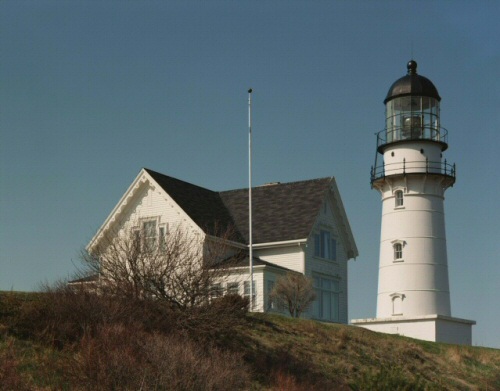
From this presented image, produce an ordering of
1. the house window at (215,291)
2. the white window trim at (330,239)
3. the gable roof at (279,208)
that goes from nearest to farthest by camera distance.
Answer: the house window at (215,291)
the gable roof at (279,208)
the white window trim at (330,239)

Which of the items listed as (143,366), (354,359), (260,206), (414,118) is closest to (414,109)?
(414,118)

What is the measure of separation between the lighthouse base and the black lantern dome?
10.8 m

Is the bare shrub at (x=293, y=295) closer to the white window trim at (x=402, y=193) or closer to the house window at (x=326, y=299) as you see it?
the house window at (x=326, y=299)

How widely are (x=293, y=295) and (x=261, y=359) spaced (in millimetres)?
12374

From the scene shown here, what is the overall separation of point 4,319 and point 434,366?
16.3 meters

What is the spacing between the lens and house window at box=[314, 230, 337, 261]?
42531mm

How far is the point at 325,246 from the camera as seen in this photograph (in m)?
43.2

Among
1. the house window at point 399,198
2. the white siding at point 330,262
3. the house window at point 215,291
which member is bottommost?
the house window at point 215,291

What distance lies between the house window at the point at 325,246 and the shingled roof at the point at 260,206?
134cm

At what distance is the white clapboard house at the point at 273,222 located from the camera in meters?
40.5

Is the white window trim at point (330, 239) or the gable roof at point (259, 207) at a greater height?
the gable roof at point (259, 207)

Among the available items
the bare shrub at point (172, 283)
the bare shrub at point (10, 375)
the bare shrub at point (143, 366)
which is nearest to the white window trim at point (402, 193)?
the bare shrub at point (172, 283)

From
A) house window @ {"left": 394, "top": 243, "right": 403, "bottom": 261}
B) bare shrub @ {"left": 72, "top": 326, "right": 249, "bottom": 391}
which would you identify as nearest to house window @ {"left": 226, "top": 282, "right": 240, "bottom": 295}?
bare shrub @ {"left": 72, "top": 326, "right": 249, "bottom": 391}

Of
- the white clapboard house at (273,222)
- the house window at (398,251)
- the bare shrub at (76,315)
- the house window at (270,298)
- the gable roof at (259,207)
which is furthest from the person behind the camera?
the house window at (398,251)
